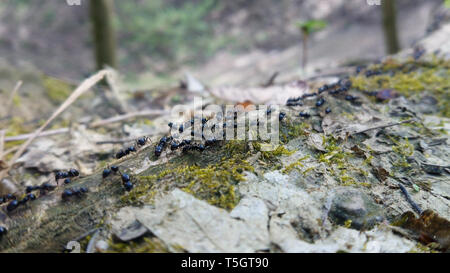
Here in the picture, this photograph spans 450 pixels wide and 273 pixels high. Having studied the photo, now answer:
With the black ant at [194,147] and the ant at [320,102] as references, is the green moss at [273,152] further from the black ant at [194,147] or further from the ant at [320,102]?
the ant at [320,102]

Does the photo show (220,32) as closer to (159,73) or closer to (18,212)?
(159,73)

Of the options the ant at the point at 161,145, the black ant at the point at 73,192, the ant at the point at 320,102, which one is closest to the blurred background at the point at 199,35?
the ant at the point at 320,102

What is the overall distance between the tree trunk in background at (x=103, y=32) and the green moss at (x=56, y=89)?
1356 mm

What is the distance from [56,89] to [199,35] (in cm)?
974

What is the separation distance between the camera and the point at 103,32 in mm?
6320

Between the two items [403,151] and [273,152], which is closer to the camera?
[273,152]

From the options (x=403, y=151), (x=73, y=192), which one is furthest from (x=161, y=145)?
(x=403, y=151)

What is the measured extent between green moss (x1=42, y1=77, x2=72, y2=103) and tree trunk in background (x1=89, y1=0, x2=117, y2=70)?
4.45 ft

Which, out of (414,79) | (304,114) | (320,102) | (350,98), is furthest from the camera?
(414,79)

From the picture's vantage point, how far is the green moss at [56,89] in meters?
4.86

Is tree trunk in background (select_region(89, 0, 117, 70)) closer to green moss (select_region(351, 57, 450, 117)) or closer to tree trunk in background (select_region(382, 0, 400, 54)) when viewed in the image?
green moss (select_region(351, 57, 450, 117))

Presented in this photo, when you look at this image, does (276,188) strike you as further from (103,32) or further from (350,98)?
(103,32)

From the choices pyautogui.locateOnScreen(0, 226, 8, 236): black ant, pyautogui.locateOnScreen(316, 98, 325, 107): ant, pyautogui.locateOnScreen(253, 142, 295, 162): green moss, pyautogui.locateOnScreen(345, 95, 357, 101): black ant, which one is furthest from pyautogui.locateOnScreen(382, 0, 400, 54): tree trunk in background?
pyautogui.locateOnScreen(0, 226, 8, 236): black ant
